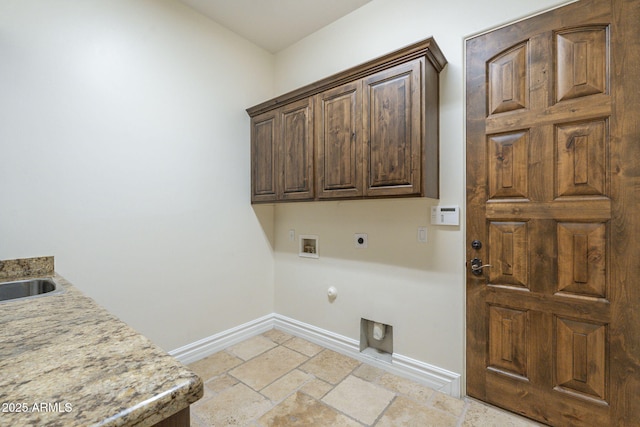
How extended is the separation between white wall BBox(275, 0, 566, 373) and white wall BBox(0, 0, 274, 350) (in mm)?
559

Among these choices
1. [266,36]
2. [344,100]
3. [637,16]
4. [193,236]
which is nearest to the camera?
[637,16]

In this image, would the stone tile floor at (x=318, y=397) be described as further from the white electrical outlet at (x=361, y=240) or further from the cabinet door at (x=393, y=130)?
the cabinet door at (x=393, y=130)

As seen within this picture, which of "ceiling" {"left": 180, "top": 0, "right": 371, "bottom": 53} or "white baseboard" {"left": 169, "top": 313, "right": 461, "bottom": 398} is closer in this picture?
"white baseboard" {"left": 169, "top": 313, "right": 461, "bottom": 398}

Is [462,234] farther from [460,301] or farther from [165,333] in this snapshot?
[165,333]

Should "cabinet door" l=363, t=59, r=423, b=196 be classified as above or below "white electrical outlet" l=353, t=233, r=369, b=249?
above

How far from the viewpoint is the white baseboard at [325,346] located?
194 centimetres

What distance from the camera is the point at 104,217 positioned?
192 centimetres

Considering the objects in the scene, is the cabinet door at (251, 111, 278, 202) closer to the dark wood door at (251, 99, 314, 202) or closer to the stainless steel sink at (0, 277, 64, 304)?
the dark wood door at (251, 99, 314, 202)

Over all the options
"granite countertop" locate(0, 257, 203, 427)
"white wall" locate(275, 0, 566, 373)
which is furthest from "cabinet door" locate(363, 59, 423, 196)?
"granite countertop" locate(0, 257, 203, 427)

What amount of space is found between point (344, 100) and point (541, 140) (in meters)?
1.23

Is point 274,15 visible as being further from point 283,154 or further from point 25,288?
point 25,288

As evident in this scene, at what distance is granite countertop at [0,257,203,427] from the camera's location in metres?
0.47

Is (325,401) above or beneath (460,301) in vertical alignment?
beneath

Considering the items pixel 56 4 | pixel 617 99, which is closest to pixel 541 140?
pixel 617 99
